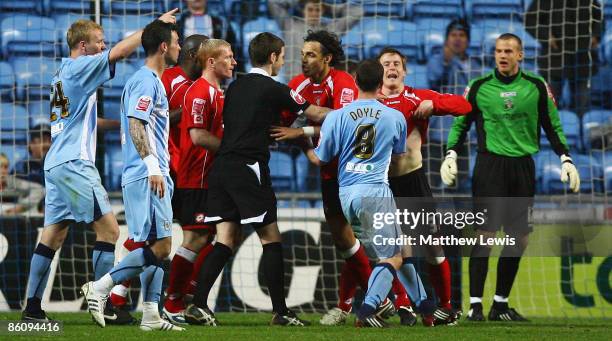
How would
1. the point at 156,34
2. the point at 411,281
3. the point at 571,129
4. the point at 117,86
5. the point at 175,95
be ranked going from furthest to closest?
the point at 571,129
the point at 117,86
the point at 175,95
the point at 411,281
the point at 156,34

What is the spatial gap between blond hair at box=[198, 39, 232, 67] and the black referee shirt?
0.44 metres

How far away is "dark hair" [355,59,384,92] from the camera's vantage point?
271 inches

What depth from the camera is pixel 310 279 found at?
9500 mm

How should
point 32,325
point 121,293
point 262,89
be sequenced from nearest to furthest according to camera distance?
point 32,325 < point 262,89 < point 121,293

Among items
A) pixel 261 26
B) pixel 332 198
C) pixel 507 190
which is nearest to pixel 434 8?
pixel 261 26

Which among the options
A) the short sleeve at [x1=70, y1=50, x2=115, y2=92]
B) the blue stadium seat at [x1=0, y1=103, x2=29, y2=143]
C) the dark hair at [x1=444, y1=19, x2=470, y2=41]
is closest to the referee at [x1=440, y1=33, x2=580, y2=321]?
the short sleeve at [x1=70, y1=50, x2=115, y2=92]

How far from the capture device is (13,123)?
11180mm

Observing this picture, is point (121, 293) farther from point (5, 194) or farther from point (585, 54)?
point (585, 54)

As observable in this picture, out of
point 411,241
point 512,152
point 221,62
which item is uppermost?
point 221,62

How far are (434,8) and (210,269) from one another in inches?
260

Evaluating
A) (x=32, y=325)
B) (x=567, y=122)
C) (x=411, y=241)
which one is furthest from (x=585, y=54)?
(x=32, y=325)

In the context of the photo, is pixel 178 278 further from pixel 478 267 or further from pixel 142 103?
pixel 478 267

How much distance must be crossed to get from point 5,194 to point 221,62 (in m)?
3.30

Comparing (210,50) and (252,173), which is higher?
(210,50)
